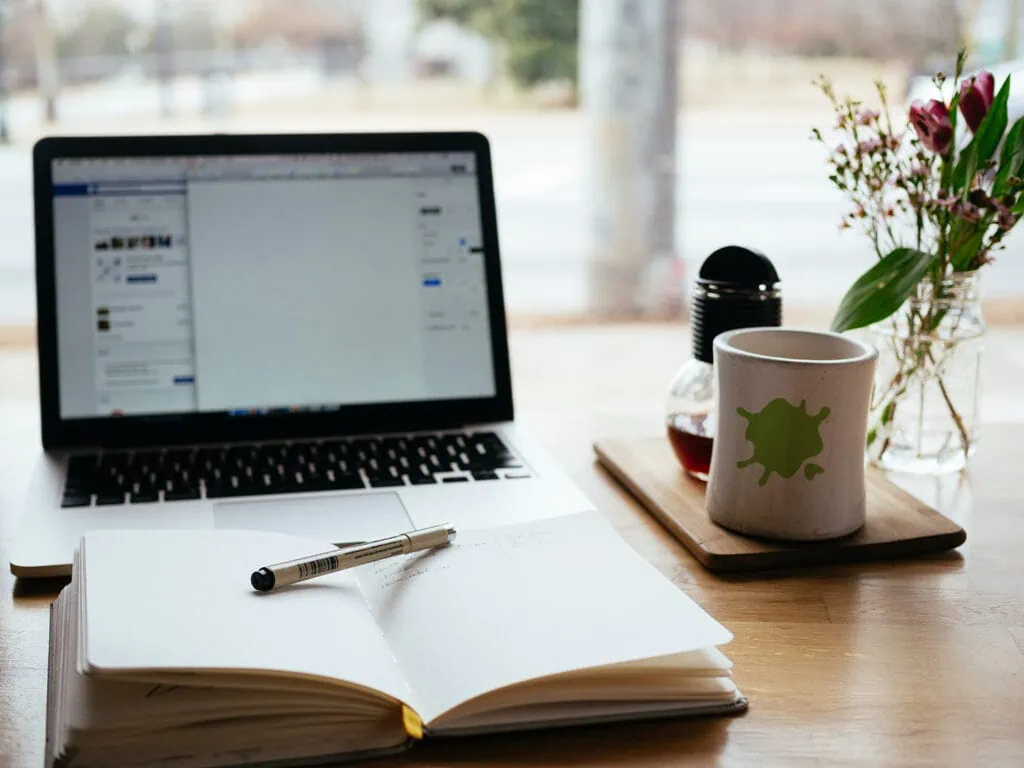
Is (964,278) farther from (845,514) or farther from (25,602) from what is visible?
(25,602)

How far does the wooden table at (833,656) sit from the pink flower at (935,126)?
29cm

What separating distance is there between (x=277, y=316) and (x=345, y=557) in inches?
17.0

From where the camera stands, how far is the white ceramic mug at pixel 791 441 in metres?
0.81

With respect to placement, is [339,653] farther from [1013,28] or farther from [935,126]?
[1013,28]

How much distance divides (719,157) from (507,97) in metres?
0.99

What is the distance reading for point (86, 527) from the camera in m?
0.88

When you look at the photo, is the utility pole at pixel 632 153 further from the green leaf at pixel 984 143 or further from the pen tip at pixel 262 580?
the pen tip at pixel 262 580

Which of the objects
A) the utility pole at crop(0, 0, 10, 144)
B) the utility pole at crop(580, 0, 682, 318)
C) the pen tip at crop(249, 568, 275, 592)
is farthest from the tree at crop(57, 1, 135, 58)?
the pen tip at crop(249, 568, 275, 592)

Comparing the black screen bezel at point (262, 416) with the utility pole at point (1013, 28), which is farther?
the utility pole at point (1013, 28)

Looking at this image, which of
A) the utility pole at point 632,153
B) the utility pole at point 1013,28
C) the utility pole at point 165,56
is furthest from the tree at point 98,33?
the utility pole at point 1013,28

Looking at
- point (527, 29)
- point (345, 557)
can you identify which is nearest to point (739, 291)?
point (345, 557)

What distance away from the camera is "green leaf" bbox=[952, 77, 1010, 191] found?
943 millimetres

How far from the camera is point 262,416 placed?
108 cm

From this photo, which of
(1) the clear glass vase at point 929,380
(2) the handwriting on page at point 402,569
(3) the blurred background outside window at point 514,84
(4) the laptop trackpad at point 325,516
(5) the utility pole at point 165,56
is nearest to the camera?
(2) the handwriting on page at point 402,569
